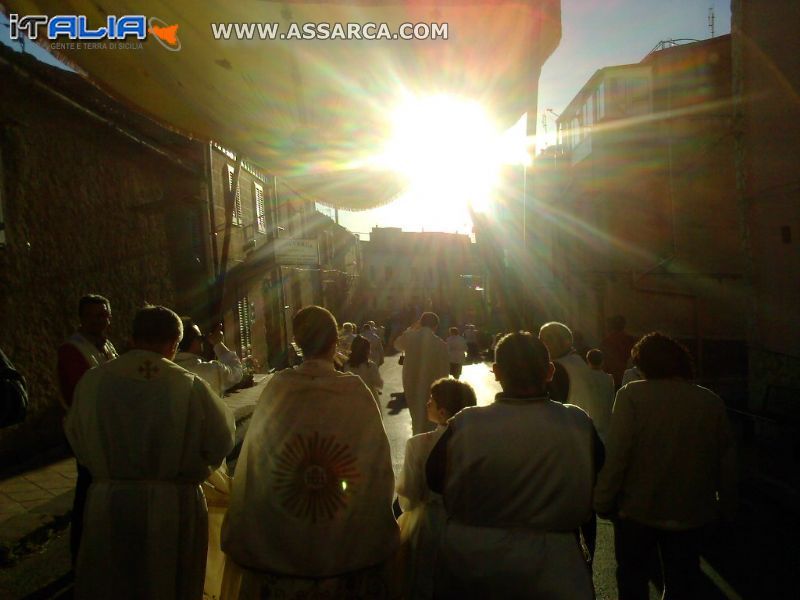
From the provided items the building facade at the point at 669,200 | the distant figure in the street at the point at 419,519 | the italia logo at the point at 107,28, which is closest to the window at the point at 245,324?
the building facade at the point at 669,200

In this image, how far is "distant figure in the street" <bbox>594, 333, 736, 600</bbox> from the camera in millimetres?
3492

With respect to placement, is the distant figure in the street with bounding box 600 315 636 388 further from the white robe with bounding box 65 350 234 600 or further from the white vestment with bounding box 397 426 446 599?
the white robe with bounding box 65 350 234 600

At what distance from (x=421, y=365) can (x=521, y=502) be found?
5.47 metres

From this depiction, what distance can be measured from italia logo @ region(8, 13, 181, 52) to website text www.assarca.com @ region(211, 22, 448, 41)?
196 millimetres

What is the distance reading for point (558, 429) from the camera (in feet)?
8.84

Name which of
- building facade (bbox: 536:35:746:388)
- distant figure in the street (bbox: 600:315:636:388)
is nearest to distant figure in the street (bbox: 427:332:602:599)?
distant figure in the street (bbox: 600:315:636:388)

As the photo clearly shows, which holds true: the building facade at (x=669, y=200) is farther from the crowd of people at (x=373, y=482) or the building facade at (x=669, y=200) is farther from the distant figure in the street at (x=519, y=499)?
the distant figure in the street at (x=519, y=499)

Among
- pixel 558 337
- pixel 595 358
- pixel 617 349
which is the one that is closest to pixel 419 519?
pixel 558 337

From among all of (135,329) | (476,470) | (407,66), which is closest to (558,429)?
(476,470)

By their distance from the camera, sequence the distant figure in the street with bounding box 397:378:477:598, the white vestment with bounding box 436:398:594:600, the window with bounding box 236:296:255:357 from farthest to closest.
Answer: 1. the window with bounding box 236:296:255:357
2. the distant figure in the street with bounding box 397:378:477:598
3. the white vestment with bounding box 436:398:594:600

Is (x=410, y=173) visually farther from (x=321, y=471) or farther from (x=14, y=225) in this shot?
(x=14, y=225)

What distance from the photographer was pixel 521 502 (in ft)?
8.77

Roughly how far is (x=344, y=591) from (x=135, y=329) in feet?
5.26

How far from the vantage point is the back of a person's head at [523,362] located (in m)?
2.78
